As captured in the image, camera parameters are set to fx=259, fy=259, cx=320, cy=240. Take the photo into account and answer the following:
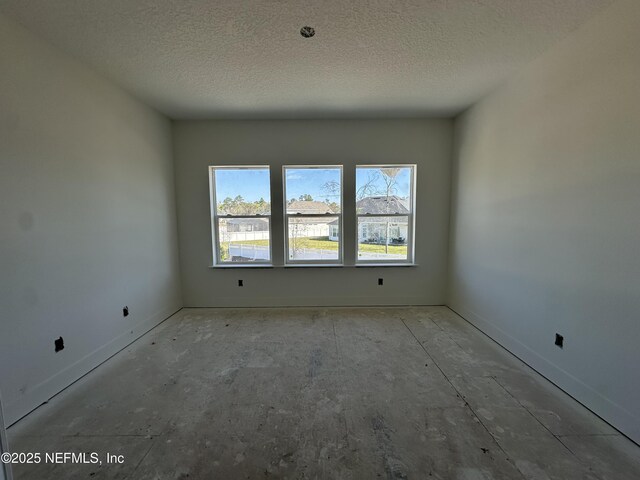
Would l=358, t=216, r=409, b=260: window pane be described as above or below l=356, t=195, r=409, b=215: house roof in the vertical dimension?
below

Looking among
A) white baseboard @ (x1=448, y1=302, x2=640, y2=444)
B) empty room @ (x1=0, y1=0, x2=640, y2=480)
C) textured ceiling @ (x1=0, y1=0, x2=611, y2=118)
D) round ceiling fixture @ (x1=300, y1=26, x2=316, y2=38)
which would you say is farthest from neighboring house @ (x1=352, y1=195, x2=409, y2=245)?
round ceiling fixture @ (x1=300, y1=26, x2=316, y2=38)

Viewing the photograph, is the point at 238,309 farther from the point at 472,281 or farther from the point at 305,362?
the point at 472,281

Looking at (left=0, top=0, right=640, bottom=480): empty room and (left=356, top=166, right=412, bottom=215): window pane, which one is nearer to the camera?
(left=0, top=0, right=640, bottom=480): empty room

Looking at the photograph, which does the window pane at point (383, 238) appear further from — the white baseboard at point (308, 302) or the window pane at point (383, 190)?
the white baseboard at point (308, 302)

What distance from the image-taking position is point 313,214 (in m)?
3.77

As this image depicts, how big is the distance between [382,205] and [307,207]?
3.60 feet

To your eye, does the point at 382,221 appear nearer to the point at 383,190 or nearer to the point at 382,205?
the point at 382,205

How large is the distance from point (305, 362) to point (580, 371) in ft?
6.82

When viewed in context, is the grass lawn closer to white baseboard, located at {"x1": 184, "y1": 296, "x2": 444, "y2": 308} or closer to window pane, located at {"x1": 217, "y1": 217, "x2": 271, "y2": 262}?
window pane, located at {"x1": 217, "y1": 217, "x2": 271, "y2": 262}

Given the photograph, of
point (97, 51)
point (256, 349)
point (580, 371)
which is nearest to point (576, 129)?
point (580, 371)

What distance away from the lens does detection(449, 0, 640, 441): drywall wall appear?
157cm

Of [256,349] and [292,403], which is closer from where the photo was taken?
[292,403]

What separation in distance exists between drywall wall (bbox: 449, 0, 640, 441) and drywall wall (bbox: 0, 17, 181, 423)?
152 inches

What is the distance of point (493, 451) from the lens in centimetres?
147
